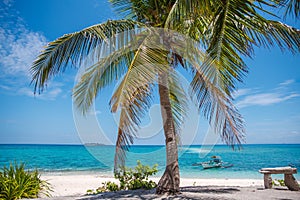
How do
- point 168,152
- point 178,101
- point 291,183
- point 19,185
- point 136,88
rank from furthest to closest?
point 178,101 < point 291,183 < point 19,185 < point 168,152 < point 136,88

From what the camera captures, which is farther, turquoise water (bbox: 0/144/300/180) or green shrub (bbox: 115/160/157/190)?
green shrub (bbox: 115/160/157/190)

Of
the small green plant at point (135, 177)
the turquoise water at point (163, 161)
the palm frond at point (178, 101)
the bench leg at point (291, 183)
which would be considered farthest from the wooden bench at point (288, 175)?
the small green plant at point (135, 177)

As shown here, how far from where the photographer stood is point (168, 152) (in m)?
5.15

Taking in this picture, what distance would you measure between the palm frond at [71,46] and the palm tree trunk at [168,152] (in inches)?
53.0

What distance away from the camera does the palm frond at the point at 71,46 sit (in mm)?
4477

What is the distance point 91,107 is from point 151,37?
1.70m

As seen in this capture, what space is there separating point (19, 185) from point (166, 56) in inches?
184

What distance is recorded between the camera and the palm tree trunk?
16.5 ft

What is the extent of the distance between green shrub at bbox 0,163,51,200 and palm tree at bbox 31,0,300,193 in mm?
2295

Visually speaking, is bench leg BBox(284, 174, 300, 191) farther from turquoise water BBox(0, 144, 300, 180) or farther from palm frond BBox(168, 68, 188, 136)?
palm frond BBox(168, 68, 188, 136)

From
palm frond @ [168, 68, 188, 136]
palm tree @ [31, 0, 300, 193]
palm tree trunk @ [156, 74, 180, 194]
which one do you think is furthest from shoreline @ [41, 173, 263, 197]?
palm tree @ [31, 0, 300, 193]

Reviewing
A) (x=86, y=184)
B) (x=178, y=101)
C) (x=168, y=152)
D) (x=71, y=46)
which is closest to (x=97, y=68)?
(x=71, y=46)

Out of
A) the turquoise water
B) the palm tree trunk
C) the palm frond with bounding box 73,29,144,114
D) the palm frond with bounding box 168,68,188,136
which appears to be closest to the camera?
the palm frond with bounding box 73,29,144,114

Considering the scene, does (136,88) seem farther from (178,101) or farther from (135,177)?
(135,177)
